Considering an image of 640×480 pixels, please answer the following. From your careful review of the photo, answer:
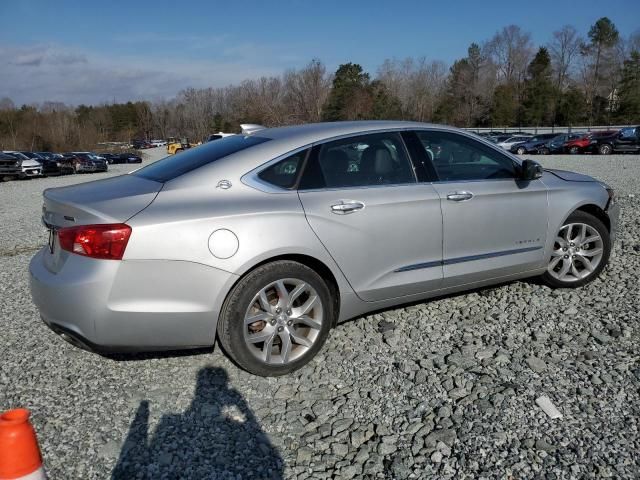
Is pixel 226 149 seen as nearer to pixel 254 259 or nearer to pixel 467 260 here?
pixel 254 259

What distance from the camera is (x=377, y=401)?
315 centimetres

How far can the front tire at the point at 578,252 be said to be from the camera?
4.71 meters

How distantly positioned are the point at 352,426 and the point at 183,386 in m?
1.14

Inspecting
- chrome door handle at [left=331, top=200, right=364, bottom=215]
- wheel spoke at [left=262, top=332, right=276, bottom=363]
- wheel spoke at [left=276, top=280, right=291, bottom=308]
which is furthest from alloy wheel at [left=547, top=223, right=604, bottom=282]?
wheel spoke at [left=262, top=332, right=276, bottom=363]

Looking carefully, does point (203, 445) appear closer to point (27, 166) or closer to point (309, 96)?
point (27, 166)

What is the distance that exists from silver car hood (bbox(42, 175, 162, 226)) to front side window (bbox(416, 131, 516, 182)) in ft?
6.71

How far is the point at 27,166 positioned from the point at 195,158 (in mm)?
29246

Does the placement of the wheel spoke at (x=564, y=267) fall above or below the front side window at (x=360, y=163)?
below

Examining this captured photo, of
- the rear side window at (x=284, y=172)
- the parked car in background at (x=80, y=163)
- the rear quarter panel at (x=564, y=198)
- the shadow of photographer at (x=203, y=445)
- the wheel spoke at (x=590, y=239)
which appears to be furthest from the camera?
the parked car in background at (x=80, y=163)

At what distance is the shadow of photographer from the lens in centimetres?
257

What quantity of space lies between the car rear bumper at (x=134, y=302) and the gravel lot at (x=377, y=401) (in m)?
0.42

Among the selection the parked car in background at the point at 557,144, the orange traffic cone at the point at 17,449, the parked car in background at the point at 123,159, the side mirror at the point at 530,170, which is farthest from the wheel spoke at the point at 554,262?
the parked car in background at the point at 123,159

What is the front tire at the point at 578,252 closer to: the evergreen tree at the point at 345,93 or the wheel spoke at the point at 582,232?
the wheel spoke at the point at 582,232

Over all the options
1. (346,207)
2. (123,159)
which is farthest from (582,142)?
(123,159)
